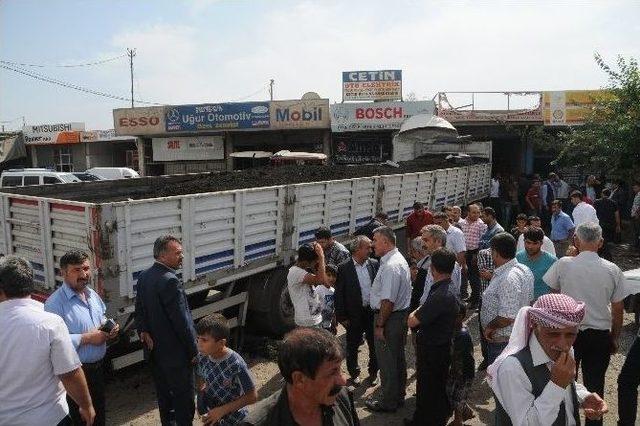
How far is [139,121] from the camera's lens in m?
23.0

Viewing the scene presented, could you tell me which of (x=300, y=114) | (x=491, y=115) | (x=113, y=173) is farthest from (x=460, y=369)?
(x=300, y=114)

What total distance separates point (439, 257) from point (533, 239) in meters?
1.38

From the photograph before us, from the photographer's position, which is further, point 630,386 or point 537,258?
point 537,258

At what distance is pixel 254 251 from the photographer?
19.6 feet

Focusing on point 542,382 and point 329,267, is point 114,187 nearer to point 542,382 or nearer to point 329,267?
point 329,267

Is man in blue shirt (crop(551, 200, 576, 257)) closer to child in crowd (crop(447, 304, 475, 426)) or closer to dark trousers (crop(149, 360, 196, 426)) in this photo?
child in crowd (crop(447, 304, 475, 426))

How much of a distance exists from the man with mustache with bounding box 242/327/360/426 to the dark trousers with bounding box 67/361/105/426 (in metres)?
2.23

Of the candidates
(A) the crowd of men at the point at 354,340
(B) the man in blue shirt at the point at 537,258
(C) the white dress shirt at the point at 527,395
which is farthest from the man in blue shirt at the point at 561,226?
(C) the white dress shirt at the point at 527,395

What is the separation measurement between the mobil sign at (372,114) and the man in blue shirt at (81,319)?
1752cm

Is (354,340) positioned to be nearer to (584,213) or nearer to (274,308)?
(274,308)

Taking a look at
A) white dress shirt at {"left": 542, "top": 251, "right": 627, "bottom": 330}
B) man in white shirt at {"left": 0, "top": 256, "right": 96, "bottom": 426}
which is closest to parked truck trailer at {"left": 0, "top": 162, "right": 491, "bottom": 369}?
man in white shirt at {"left": 0, "top": 256, "right": 96, "bottom": 426}

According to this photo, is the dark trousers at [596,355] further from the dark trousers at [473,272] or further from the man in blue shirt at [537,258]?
the dark trousers at [473,272]

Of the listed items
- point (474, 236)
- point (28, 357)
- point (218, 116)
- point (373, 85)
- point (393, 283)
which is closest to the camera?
point (28, 357)

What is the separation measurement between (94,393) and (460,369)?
2763 millimetres
